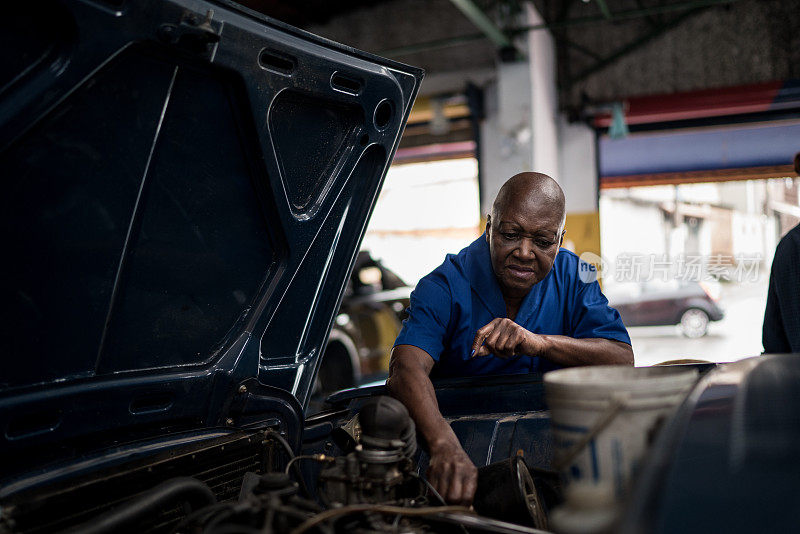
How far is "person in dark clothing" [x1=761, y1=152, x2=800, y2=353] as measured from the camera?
2927 millimetres

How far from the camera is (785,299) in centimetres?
296

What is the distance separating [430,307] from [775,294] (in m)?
1.94

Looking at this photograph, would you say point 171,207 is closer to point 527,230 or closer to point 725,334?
point 527,230

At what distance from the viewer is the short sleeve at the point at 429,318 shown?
1970 millimetres

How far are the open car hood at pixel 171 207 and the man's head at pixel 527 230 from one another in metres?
0.49

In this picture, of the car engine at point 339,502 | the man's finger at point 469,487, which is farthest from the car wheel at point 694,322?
the man's finger at point 469,487

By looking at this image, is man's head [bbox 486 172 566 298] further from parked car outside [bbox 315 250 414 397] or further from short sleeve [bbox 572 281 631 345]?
parked car outside [bbox 315 250 414 397]

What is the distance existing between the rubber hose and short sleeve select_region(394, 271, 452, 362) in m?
0.85

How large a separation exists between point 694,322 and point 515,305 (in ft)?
21.0

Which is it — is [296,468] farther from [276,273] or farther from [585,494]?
[585,494]

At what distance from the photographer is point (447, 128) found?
29.7 feet

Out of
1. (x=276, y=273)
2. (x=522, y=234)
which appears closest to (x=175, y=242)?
(x=276, y=273)

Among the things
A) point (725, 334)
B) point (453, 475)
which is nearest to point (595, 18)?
point (725, 334)

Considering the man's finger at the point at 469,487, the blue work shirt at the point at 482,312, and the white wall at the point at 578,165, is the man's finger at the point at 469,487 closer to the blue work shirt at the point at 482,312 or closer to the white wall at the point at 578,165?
the blue work shirt at the point at 482,312
